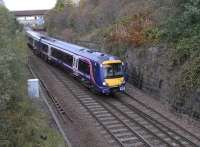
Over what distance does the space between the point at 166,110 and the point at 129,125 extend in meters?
2.97

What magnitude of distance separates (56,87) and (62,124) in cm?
779

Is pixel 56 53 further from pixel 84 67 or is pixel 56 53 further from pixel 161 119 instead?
pixel 161 119

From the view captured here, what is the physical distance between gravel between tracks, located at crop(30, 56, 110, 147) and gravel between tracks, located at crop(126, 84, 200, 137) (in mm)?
3871

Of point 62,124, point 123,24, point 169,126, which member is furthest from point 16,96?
point 123,24

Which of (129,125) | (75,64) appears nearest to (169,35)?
(75,64)

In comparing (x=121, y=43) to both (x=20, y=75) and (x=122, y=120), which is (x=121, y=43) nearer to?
(x=122, y=120)

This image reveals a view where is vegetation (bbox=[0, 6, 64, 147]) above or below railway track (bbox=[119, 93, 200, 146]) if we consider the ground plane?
above

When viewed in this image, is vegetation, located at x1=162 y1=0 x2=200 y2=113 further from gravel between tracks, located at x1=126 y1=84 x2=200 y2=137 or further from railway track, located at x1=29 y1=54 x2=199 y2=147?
railway track, located at x1=29 y1=54 x2=199 y2=147

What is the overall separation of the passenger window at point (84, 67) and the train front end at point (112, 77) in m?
1.44

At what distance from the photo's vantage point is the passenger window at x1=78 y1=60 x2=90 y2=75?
21.8 meters

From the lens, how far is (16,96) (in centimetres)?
1344

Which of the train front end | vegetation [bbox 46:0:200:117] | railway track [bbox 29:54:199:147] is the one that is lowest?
railway track [bbox 29:54:199:147]

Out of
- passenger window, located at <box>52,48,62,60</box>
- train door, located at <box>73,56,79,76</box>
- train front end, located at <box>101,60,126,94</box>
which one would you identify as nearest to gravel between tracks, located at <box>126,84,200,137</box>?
train front end, located at <box>101,60,126,94</box>

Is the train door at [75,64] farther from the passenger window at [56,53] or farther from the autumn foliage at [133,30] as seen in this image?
the passenger window at [56,53]
